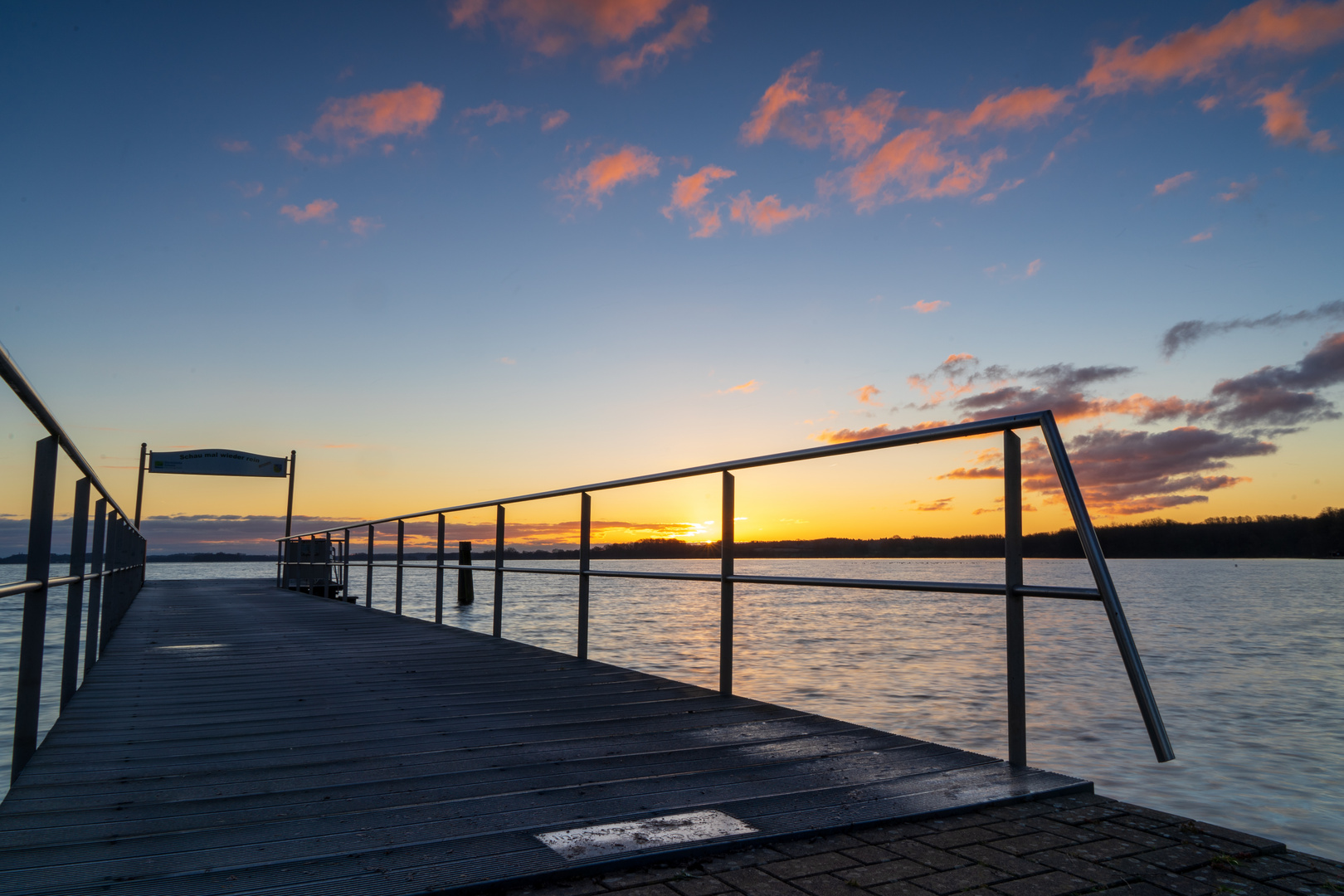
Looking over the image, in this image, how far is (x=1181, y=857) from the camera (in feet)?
5.35

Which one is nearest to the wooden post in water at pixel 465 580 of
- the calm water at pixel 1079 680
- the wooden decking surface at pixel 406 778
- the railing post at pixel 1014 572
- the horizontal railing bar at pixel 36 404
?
the calm water at pixel 1079 680

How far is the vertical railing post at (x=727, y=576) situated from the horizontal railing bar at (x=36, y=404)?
2.51 metres

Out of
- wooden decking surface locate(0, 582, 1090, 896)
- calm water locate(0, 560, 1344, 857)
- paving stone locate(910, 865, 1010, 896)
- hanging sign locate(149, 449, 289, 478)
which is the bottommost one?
calm water locate(0, 560, 1344, 857)

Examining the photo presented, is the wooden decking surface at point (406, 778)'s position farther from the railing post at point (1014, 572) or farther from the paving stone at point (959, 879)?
the paving stone at point (959, 879)

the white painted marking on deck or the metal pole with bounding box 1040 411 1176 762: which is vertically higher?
the metal pole with bounding box 1040 411 1176 762

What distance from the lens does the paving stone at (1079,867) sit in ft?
4.99

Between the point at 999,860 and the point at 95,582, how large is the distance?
4.58 m

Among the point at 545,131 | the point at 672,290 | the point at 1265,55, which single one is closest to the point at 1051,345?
the point at 1265,55

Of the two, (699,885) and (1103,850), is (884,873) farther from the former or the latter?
(1103,850)

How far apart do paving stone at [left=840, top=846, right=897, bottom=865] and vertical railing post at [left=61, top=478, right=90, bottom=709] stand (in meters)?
2.87

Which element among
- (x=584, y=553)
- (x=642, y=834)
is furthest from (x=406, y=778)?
(x=584, y=553)

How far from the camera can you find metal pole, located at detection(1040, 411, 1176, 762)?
1865 mm

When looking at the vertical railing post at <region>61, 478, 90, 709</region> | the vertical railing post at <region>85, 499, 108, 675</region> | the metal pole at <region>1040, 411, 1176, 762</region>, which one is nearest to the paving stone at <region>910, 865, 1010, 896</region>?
the metal pole at <region>1040, 411, 1176, 762</region>

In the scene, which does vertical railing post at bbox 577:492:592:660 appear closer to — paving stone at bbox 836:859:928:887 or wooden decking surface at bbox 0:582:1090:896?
wooden decking surface at bbox 0:582:1090:896
